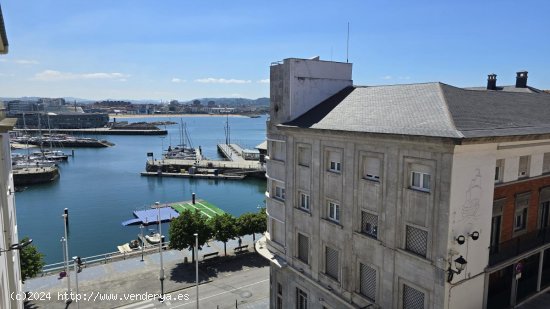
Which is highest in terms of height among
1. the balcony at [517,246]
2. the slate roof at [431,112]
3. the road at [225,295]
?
the slate roof at [431,112]

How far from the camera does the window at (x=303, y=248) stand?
24.7 m

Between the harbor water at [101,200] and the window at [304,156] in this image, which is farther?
the harbor water at [101,200]

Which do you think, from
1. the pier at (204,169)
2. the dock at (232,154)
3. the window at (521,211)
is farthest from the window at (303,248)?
the dock at (232,154)

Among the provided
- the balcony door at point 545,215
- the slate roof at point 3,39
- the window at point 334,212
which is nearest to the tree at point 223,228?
the window at point 334,212

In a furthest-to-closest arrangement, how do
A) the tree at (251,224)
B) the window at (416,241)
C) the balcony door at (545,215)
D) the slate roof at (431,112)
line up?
the tree at (251,224) < the balcony door at (545,215) < the window at (416,241) < the slate roof at (431,112)

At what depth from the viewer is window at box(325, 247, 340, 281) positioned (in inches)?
877

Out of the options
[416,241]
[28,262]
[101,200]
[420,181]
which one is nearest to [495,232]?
[416,241]

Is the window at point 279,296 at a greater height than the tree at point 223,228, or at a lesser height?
lesser

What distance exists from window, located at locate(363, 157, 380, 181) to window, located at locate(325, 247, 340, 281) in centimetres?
551

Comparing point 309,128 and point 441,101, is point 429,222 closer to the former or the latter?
point 441,101

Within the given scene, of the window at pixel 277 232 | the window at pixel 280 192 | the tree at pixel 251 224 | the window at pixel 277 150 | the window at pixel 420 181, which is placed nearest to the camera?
the window at pixel 420 181

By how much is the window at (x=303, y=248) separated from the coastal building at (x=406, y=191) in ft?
0.44

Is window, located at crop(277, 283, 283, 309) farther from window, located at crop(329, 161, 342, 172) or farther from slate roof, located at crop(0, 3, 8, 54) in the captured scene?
slate roof, located at crop(0, 3, 8, 54)

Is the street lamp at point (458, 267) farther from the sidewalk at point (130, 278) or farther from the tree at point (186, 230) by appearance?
the tree at point (186, 230)
